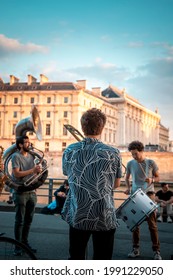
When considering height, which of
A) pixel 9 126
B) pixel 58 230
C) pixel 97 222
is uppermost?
pixel 9 126

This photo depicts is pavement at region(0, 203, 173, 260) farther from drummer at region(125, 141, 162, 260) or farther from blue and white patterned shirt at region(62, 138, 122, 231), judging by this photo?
blue and white patterned shirt at region(62, 138, 122, 231)

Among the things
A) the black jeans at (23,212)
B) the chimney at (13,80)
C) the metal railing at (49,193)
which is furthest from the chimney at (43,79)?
the black jeans at (23,212)

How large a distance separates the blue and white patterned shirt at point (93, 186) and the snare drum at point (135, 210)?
4.23 ft

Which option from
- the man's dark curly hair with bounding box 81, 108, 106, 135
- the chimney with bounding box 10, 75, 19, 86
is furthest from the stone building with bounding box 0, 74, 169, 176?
the man's dark curly hair with bounding box 81, 108, 106, 135

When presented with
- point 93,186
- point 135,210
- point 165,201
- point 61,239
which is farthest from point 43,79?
point 93,186

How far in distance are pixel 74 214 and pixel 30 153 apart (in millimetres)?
2600

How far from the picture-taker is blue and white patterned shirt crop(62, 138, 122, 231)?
2477 millimetres

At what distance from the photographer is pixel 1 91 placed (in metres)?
61.8

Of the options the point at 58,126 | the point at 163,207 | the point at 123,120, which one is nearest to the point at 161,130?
the point at 123,120

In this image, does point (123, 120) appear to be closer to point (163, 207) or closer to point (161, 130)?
point (161, 130)

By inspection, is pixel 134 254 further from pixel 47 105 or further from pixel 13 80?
pixel 13 80

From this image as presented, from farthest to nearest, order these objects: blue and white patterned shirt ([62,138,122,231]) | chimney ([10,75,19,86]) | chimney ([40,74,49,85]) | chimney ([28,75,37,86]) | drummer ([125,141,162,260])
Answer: chimney ([10,75,19,86]), chimney ([28,75,37,86]), chimney ([40,74,49,85]), drummer ([125,141,162,260]), blue and white patterned shirt ([62,138,122,231])

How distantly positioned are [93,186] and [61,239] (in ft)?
12.3

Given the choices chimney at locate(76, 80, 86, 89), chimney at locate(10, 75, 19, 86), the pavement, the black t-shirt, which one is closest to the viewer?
the pavement
